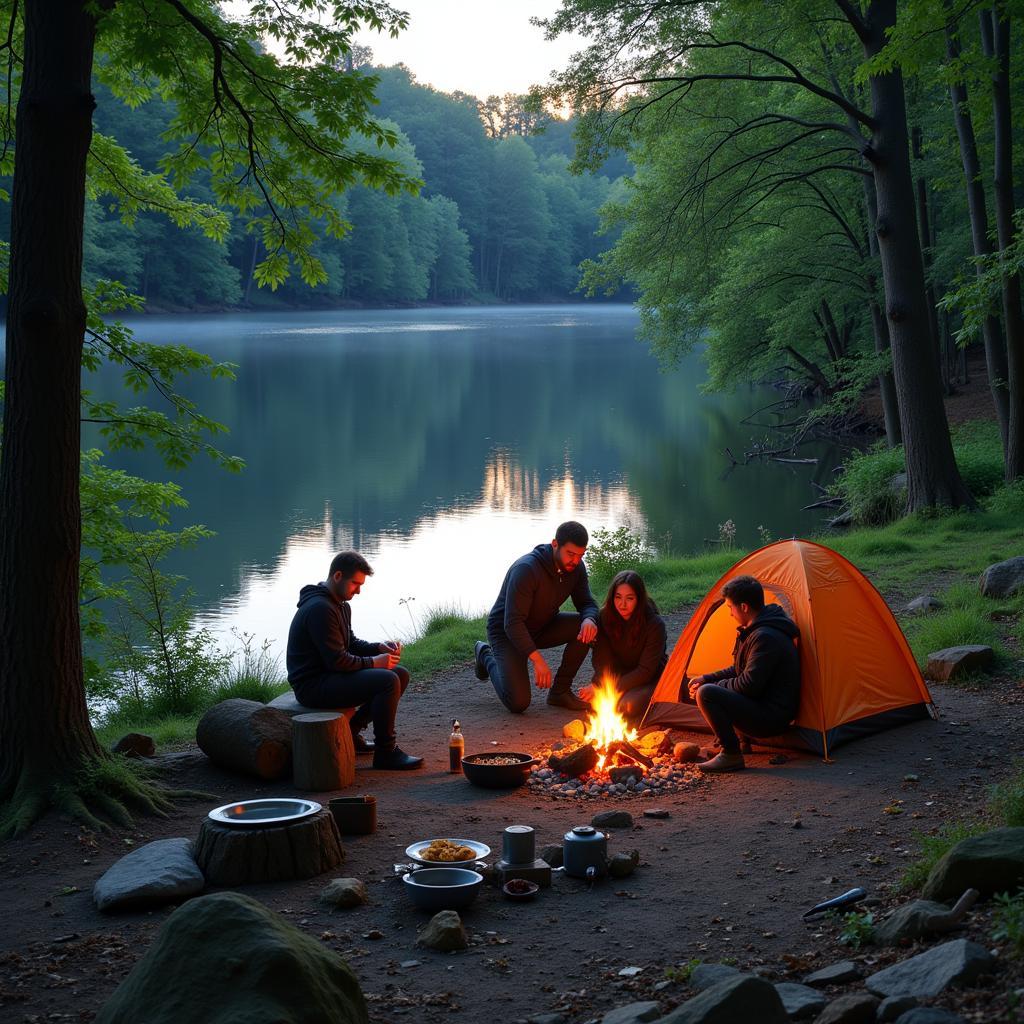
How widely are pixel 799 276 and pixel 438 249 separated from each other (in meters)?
78.6

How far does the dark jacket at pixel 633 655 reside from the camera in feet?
29.5

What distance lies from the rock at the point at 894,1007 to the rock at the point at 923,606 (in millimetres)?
8046

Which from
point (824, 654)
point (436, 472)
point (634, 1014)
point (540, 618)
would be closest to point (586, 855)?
point (634, 1014)

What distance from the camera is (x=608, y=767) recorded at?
760 cm

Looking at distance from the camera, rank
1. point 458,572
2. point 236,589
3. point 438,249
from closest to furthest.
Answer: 1. point 236,589
2. point 458,572
3. point 438,249

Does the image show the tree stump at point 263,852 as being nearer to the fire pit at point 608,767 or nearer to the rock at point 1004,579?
the fire pit at point 608,767

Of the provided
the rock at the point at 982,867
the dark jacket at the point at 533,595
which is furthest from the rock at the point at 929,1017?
the dark jacket at the point at 533,595

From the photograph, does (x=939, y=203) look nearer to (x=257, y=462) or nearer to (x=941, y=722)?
(x=257, y=462)

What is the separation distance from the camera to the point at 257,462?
28.5m

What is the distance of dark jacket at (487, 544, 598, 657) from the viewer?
9250 millimetres

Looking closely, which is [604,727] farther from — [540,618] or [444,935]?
[444,935]

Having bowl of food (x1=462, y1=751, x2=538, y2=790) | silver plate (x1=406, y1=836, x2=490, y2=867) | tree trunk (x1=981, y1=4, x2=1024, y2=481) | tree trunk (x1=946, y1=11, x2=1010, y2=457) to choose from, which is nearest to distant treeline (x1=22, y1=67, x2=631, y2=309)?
tree trunk (x1=946, y1=11, x2=1010, y2=457)

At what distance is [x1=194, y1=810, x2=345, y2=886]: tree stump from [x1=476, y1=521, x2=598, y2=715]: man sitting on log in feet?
10.7

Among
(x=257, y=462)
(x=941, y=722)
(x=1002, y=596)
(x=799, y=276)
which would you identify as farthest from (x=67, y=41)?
(x=257, y=462)
